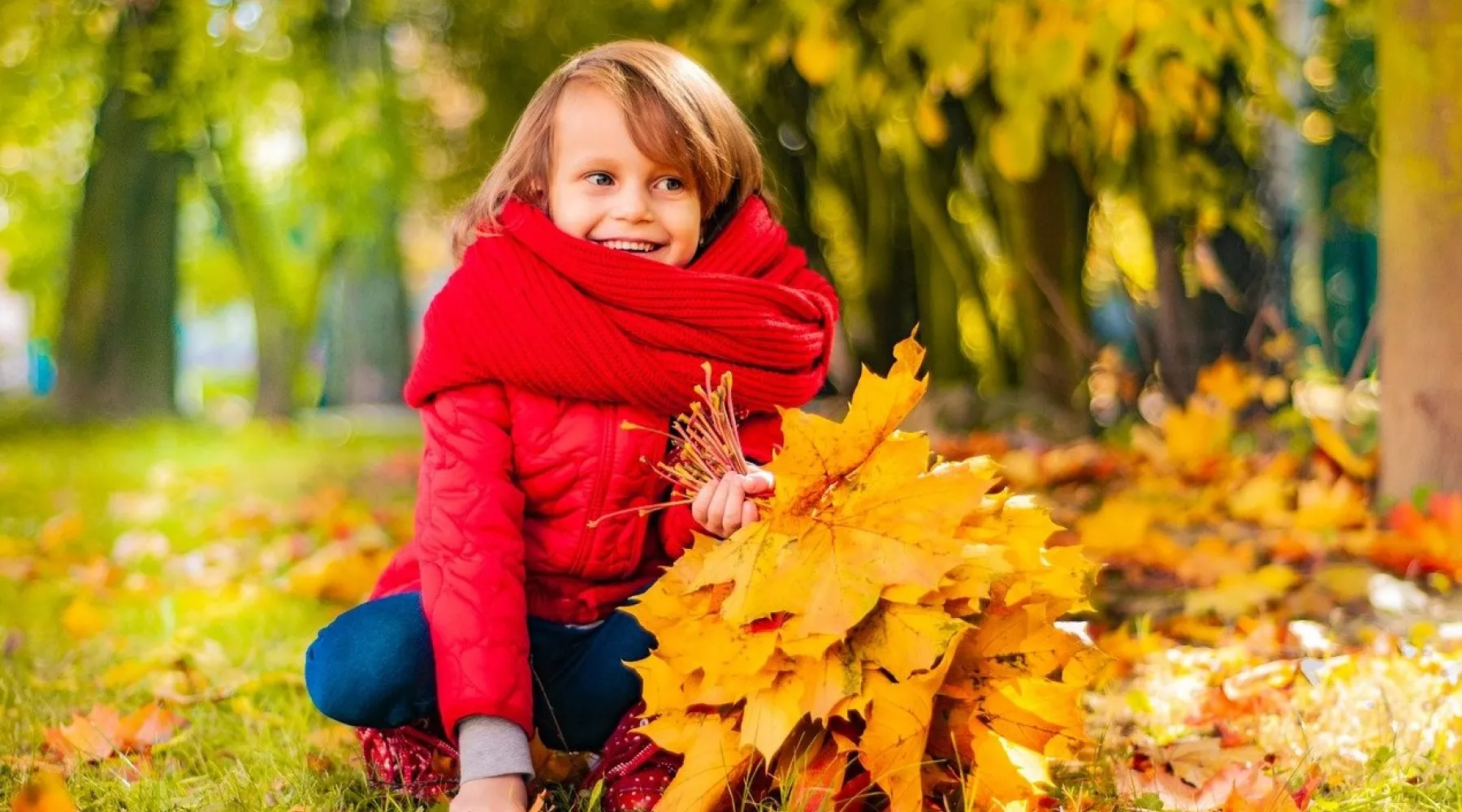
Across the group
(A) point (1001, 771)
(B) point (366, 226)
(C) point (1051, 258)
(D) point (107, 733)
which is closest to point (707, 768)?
(A) point (1001, 771)

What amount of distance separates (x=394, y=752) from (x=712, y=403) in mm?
716

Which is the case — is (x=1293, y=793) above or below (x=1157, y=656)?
above

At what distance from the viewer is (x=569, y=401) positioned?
6.28ft

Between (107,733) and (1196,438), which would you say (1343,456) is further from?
(107,733)

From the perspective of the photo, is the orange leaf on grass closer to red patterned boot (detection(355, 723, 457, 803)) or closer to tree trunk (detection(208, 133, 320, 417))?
red patterned boot (detection(355, 723, 457, 803))

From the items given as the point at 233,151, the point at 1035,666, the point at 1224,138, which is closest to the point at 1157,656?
the point at 1035,666

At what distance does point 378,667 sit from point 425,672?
0.06 m

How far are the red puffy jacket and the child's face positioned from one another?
236 millimetres

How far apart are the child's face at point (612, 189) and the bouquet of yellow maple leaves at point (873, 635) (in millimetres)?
340

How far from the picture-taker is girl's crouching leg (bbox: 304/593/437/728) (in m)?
1.80

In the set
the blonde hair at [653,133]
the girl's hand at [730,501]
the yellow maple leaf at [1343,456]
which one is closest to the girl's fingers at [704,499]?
the girl's hand at [730,501]

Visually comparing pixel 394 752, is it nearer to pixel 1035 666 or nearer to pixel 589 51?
pixel 1035 666

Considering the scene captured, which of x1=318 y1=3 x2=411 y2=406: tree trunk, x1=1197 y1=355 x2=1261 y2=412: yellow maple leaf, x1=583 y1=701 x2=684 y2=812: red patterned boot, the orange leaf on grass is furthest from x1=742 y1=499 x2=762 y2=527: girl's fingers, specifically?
x1=318 y1=3 x2=411 y2=406: tree trunk

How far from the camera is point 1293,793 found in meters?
1.72
